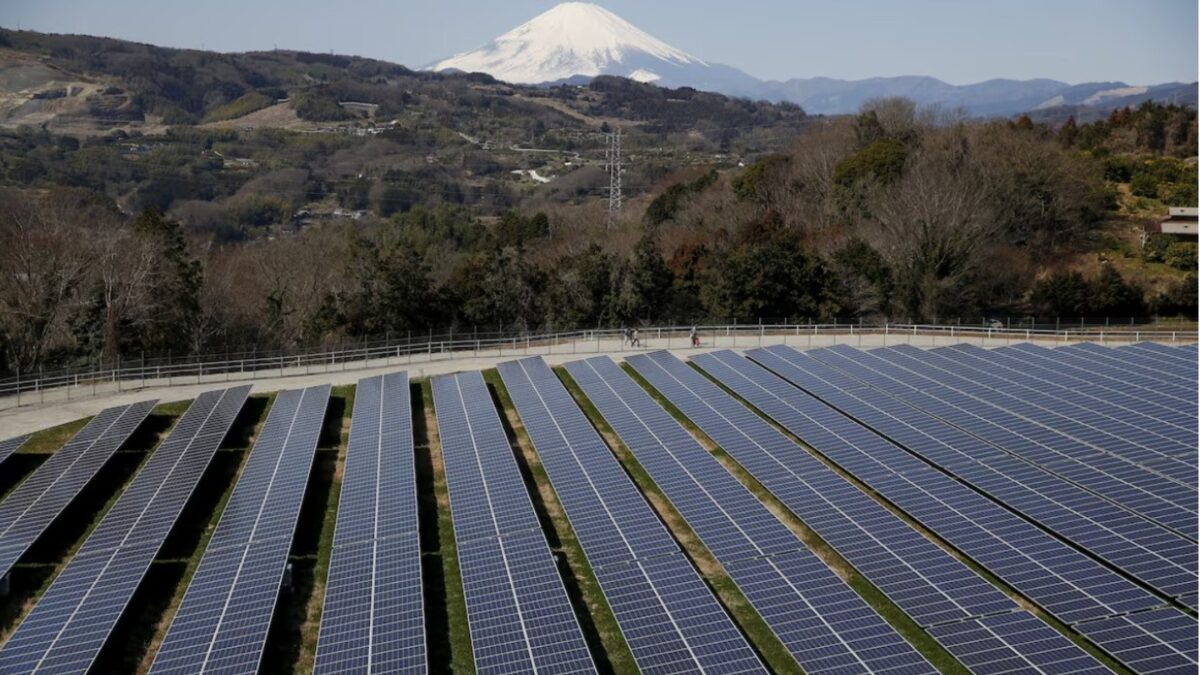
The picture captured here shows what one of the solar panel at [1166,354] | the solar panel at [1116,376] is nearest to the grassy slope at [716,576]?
the solar panel at [1116,376]

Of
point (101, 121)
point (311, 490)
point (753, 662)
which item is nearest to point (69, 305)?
point (311, 490)

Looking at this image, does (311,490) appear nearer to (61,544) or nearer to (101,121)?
(61,544)

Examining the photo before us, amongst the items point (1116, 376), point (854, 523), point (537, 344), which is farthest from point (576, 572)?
point (537, 344)

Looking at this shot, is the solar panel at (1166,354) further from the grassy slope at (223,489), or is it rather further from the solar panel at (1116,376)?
the grassy slope at (223,489)

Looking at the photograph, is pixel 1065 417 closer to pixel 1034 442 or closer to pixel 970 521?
pixel 1034 442

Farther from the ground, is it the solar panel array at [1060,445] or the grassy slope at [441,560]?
the solar panel array at [1060,445]

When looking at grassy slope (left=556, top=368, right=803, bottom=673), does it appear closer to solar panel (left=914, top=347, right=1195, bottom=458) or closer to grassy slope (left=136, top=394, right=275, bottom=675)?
grassy slope (left=136, top=394, right=275, bottom=675)
